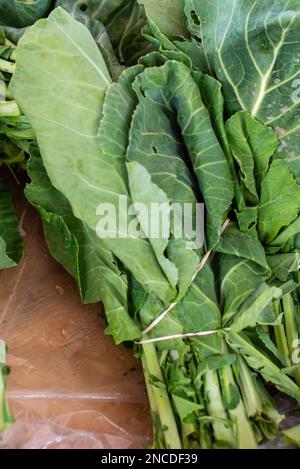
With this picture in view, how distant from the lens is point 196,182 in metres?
0.85

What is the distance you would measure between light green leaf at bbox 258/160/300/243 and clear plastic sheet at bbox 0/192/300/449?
0.83 feet

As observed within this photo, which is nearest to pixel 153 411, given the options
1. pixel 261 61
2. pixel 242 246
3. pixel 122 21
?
pixel 242 246

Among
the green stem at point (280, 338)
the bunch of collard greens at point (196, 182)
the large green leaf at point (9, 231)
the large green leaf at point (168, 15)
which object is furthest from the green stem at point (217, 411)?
the large green leaf at point (168, 15)

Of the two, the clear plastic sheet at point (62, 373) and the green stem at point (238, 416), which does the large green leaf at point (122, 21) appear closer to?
the clear plastic sheet at point (62, 373)

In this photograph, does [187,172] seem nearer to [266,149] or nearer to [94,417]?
[266,149]

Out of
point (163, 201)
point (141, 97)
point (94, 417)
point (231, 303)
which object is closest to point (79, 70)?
point (141, 97)

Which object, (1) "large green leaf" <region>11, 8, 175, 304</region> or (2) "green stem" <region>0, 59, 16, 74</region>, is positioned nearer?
(1) "large green leaf" <region>11, 8, 175, 304</region>

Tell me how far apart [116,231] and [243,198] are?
17 cm

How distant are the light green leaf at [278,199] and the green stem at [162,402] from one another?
0.73 ft

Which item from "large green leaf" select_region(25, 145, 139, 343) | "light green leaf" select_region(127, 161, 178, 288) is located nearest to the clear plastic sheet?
"large green leaf" select_region(25, 145, 139, 343)

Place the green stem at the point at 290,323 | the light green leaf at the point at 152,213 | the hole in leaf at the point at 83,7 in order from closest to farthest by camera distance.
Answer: the light green leaf at the point at 152,213 < the green stem at the point at 290,323 < the hole in leaf at the point at 83,7

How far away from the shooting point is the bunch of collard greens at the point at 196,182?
813 mm

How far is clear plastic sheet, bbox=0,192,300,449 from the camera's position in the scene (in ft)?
2.95

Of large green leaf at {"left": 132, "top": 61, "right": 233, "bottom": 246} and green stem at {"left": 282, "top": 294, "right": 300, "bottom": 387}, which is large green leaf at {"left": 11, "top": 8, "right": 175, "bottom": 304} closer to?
large green leaf at {"left": 132, "top": 61, "right": 233, "bottom": 246}
